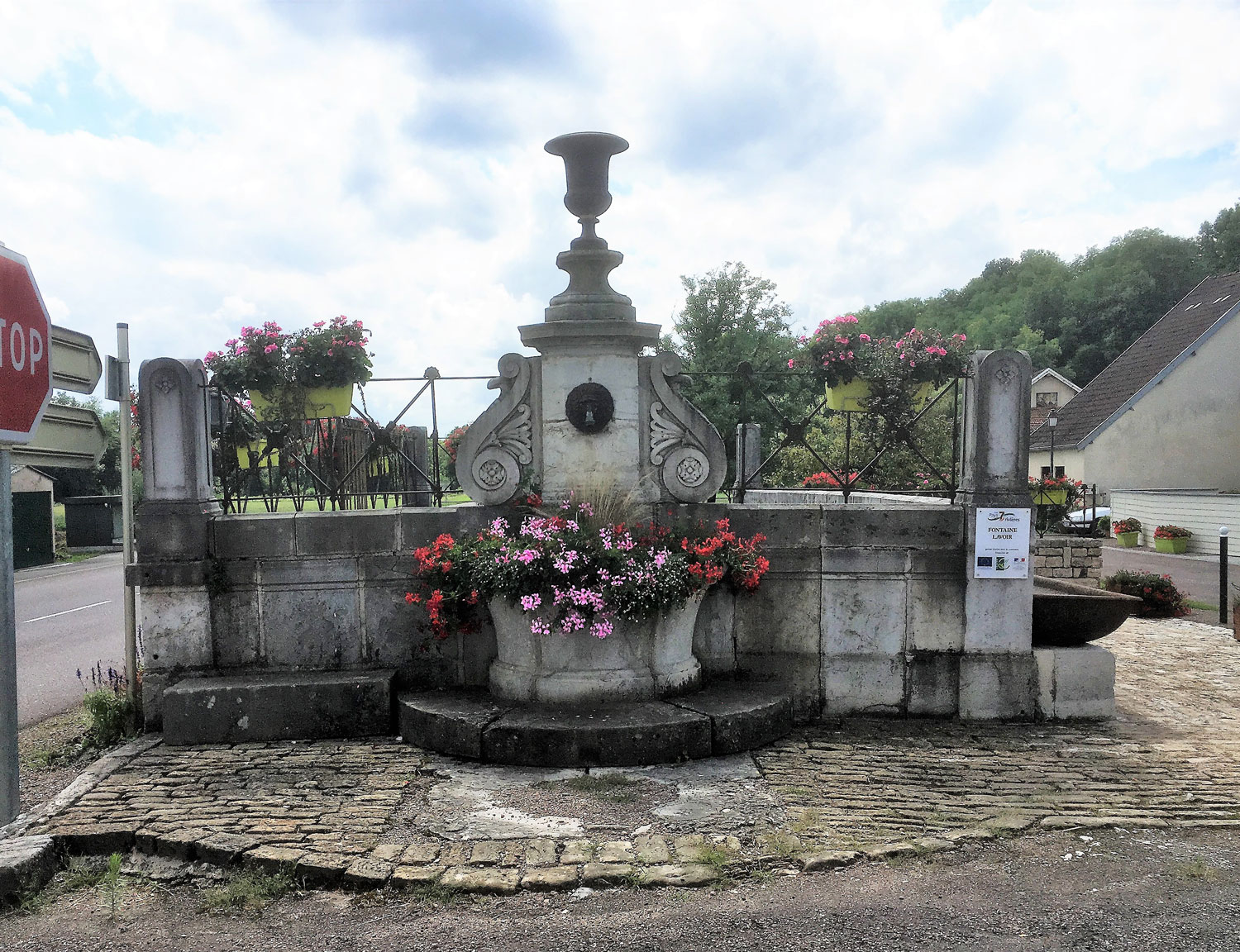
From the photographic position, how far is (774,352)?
38750 millimetres

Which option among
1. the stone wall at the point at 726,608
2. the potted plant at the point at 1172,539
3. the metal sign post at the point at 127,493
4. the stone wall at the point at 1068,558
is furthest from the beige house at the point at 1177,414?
the metal sign post at the point at 127,493

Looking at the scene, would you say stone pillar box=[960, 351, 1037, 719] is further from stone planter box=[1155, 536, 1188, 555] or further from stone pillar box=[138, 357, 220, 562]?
stone planter box=[1155, 536, 1188, 555]

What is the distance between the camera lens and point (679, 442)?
20.4ft

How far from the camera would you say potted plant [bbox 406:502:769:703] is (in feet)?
18.0

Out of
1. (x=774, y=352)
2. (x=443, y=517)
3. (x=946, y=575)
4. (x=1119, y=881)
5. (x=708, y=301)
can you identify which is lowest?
(x=1119, y=881)

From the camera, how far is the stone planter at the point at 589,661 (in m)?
5.64

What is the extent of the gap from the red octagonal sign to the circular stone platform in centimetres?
303

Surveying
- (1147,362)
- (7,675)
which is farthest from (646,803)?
(1147,362)

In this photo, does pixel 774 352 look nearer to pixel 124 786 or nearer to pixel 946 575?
pixel 946 575

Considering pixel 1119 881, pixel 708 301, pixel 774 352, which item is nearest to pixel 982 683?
pixel 1119 881

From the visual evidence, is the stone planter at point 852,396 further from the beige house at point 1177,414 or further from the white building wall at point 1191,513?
the beige house at point 1177,414

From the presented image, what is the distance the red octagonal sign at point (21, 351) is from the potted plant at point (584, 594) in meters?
2.92

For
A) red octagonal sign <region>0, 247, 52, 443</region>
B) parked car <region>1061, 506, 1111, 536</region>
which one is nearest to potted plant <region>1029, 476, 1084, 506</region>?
parked car <region>1061, 506, 1111, 536</region>

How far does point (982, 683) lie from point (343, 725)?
4251 mm
